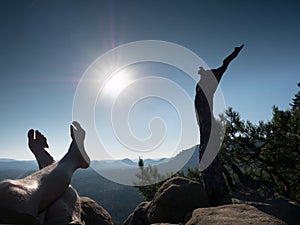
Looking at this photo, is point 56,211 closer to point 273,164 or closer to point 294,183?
point 273,164

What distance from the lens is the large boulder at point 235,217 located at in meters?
3.48

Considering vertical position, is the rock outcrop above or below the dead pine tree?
below

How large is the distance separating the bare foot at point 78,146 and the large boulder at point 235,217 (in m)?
2.90

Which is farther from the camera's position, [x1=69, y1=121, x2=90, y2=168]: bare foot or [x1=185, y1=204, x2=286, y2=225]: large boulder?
[x1=69, y1=121, x2=90, y2=168]: bare foot

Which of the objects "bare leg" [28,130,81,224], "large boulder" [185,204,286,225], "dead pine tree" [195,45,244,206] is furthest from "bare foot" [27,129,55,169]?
"dead pine tree" [195,45,244,206]

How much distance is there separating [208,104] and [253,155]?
14.4ft

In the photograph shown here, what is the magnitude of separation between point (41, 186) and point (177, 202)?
4.40 m

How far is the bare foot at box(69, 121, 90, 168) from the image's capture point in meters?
5.20

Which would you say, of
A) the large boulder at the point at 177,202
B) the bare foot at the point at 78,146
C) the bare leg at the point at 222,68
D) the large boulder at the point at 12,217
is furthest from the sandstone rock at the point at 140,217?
the bare leg at the point at 222,68

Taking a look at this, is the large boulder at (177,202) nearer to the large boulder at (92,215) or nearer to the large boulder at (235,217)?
the large boulder at (92,215)

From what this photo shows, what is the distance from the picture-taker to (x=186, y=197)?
6.80m

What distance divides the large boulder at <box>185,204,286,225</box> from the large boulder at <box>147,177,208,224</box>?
222 cm

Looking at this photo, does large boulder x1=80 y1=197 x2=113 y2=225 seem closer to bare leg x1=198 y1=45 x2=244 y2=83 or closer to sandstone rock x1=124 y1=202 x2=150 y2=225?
sandstone rock x1=124 y1=202 x2=150 y2=225

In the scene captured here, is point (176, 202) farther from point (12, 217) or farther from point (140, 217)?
point (12, 217)
